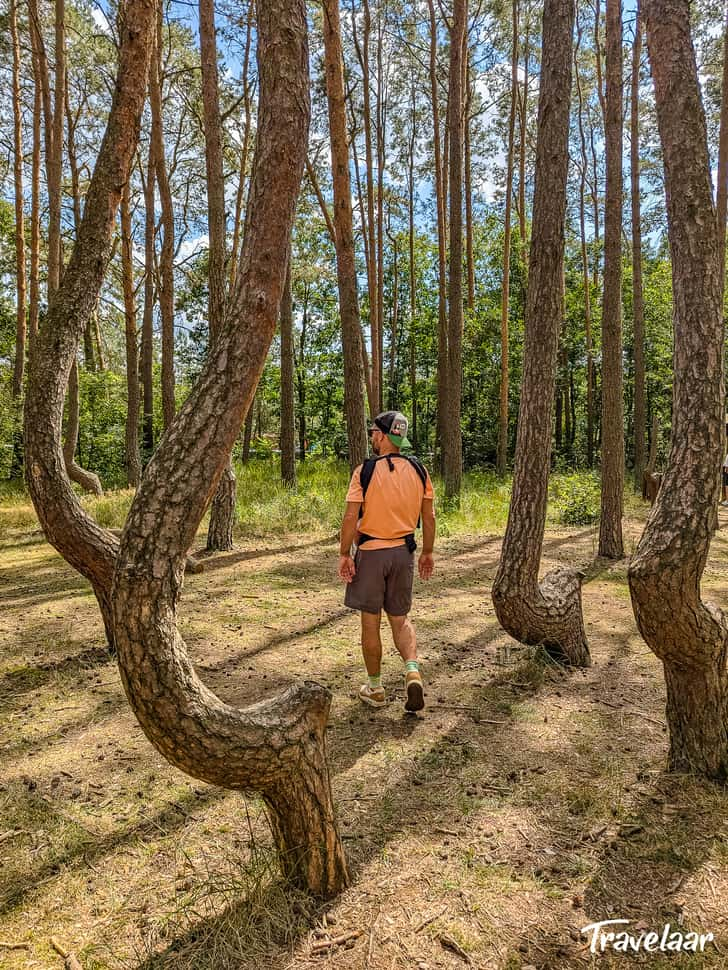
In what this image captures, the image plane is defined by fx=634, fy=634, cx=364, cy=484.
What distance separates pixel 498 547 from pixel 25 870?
26.3ft

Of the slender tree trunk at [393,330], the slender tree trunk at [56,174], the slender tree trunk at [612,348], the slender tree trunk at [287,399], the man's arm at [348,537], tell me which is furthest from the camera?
the slender tree trunk at [393,330]

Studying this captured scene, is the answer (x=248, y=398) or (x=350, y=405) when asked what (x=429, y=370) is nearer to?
(x=350, y=405)

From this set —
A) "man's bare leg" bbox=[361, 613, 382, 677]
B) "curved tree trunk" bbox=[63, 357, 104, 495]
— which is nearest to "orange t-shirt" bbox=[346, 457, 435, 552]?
"man's bare leg" bbox=[361, 613, 382, 677]

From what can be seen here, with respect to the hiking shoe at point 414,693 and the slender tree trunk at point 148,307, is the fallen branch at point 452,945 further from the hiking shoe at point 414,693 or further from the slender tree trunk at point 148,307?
the slender tree trunk at point 148,307

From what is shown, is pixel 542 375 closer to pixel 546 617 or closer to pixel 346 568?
pixel 546 617

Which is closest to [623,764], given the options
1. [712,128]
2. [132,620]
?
[132,620]

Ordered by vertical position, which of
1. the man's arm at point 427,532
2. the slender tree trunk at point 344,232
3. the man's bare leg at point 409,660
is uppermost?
the slender tree trunk at point 344,232

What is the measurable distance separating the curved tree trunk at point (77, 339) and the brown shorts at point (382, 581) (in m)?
2.00

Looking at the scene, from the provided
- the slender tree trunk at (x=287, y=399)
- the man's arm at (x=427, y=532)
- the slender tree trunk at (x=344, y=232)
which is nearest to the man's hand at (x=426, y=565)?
the man's arm at (x=427, y=532)

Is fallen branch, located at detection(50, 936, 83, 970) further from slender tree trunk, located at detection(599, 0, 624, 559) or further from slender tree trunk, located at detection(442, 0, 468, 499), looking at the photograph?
slender tree trunk, located at detection(442, 0, 468, 499)

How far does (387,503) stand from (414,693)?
1259 mm

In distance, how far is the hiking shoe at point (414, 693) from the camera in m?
4.16

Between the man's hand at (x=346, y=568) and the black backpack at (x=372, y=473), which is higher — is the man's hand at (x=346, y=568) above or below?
below

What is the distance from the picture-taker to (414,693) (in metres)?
4.16
